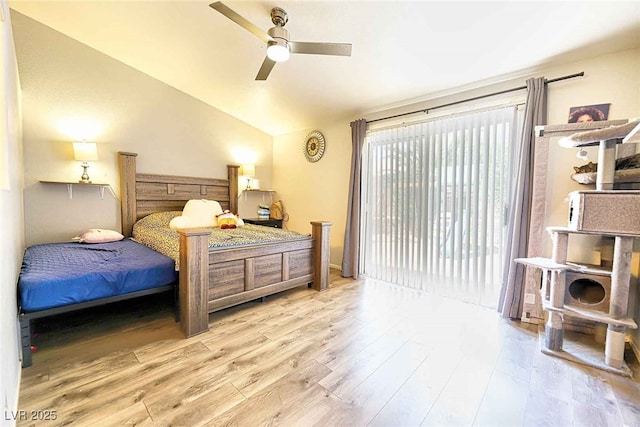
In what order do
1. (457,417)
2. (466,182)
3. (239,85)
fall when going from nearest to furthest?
(457,417)
(466,182)
(239,85)

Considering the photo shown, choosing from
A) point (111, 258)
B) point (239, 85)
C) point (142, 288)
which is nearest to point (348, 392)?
point (142, 288)

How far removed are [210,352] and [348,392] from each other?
1038 millimetres

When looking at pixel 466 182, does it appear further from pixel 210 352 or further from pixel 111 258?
pixel 111 258

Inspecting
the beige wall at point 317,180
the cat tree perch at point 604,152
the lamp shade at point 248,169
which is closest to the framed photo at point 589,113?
the cat tree perch at point 604,152

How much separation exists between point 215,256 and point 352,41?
7.61 ft

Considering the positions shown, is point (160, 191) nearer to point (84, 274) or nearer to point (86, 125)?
point (86, 125)

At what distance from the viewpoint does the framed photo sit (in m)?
2.14

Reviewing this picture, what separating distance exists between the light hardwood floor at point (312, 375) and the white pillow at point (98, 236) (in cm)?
95

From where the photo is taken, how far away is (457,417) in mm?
1359

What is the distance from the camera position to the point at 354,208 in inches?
146

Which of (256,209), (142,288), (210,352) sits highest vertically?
(256,209)

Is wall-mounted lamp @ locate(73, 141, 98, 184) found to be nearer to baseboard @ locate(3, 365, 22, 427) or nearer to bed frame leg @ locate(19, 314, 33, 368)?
bed frame leg @ locate(19, 314, 33, 368)

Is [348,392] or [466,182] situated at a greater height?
[466,182]

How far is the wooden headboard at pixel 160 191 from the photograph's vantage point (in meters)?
3.53
